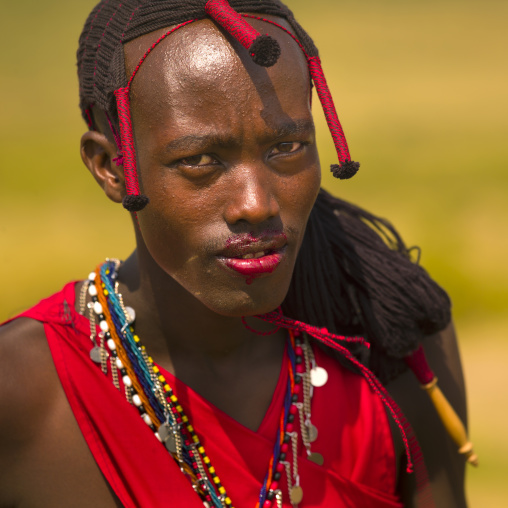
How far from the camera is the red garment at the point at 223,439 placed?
7.39 ft

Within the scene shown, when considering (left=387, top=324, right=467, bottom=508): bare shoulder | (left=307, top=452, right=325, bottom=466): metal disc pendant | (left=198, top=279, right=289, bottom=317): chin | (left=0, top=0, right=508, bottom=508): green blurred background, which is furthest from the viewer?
(left=0, top=0, right=508, bottom=508): green blurred background

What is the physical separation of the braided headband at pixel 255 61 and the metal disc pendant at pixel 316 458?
84cm

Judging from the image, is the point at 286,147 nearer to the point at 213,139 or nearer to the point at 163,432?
the point at 213,139

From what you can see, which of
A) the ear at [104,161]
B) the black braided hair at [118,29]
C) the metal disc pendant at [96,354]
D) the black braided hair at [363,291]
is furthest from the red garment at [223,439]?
the black braided hair at [118,29]

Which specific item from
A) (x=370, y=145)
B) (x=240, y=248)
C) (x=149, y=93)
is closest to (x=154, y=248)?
(x=240, y=248)

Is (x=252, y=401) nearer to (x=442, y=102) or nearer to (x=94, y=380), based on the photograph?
(x=94, y=380)

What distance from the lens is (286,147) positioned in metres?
2.05

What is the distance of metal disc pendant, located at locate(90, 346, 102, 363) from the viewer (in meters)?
2.29

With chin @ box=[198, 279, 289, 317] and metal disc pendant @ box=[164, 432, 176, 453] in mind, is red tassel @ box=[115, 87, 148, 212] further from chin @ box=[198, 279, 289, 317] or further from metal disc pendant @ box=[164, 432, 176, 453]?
metal disc pendant @ box=[164, 432, 176, 453]

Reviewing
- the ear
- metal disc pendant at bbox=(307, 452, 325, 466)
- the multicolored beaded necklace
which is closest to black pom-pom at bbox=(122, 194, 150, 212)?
the ear

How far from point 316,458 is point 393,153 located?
5329mm

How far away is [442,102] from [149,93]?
21.7ft

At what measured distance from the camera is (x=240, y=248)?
1.99 metres

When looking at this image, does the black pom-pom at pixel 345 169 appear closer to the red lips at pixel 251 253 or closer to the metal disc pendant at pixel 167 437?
the red lips at pixel 251 253
